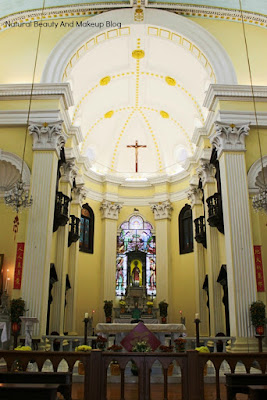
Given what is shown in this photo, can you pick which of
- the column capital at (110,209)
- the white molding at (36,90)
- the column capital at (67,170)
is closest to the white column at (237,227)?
the white molding at (36,90)

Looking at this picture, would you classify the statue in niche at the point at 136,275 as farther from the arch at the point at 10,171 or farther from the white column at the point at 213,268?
the arch at the point at 10,171

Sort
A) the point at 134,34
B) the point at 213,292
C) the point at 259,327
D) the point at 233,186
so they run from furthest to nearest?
the point at 134,34, the point at 213,292, the point at 233,186, the point at 259,327

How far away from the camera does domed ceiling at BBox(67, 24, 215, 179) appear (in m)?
15.4

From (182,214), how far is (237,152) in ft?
26.9

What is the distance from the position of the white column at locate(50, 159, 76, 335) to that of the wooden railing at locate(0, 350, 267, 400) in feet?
25.2

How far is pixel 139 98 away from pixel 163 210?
6.01 m

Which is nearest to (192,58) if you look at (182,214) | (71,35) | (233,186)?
(71,35)

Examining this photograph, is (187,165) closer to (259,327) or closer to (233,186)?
(233,186)

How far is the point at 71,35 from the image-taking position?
549 inches

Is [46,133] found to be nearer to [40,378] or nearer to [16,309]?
[16,309]

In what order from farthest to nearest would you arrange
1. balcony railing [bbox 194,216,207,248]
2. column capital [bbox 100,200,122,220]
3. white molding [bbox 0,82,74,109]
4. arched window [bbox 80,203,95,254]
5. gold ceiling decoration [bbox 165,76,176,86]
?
column capital [bbox 100,200,122,220] → arched window [bbox 80,203,95,254] → gold ceiling decoration [bbox 165,76,176,86] → balcony railing [bbox 194,216,207,248] → white molding [bbox 0,82,74,109]

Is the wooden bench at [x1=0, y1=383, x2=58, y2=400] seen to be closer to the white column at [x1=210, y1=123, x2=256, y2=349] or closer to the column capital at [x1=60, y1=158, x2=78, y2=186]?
the white column at [x1=210, y1=123, x2=256, y2=349]

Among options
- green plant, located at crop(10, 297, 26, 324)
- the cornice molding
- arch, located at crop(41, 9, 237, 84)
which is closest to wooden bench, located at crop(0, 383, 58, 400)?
green plant, located at crop(10, 297, 26, 324)

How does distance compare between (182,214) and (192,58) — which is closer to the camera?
(192,58)
